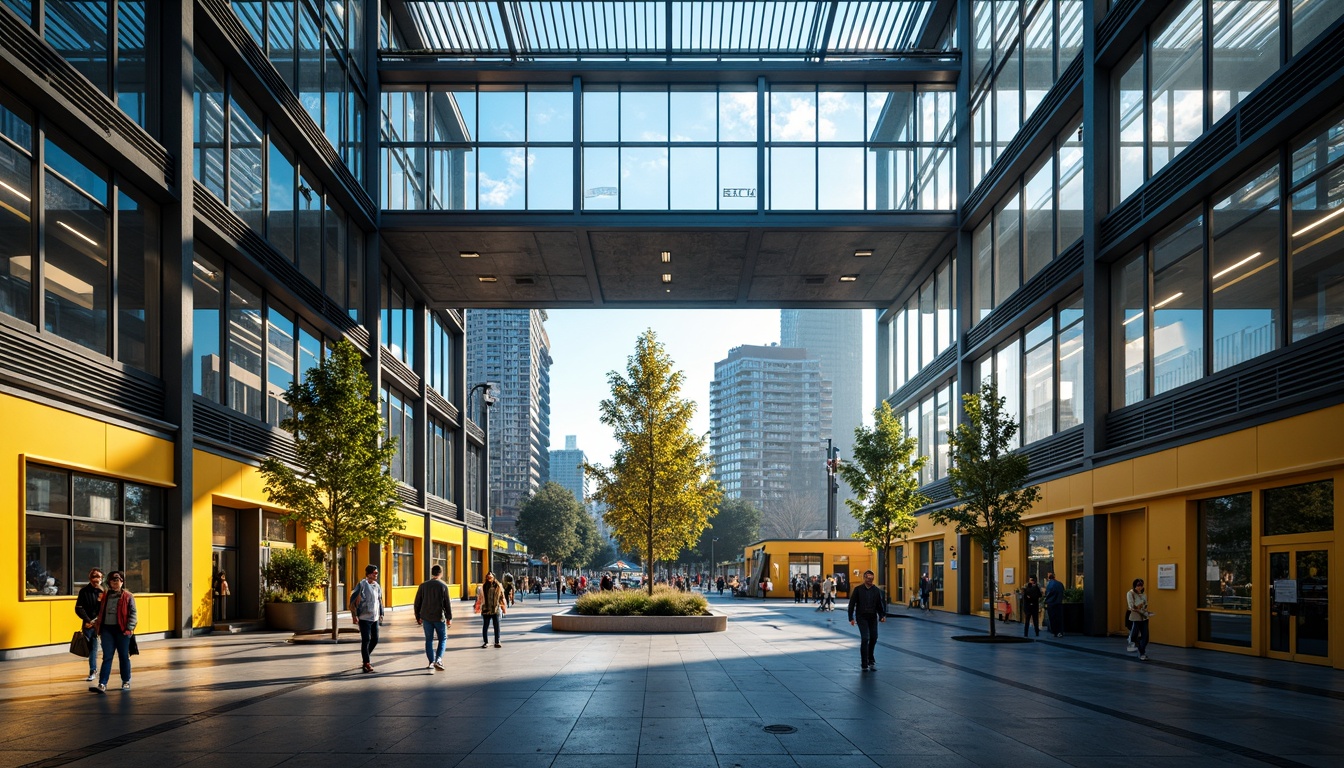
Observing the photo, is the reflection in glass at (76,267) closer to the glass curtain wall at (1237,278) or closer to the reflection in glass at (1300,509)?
the glass curtain wall at (1237,278)

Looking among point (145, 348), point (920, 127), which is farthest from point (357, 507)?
point (920, 127)

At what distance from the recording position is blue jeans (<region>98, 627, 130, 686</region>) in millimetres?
12359

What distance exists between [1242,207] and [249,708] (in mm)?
18331

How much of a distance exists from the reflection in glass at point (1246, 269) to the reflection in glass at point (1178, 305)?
594 mm

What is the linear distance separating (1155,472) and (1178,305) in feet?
11.4

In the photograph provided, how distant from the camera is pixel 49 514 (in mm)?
17312

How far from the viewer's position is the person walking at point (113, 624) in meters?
12.4

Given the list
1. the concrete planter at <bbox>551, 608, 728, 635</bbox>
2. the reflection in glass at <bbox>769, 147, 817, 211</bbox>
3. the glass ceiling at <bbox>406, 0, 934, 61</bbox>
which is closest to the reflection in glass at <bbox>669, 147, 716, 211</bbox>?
the reflection in glass at <bbox>769, 147, 817, 211</bbox>

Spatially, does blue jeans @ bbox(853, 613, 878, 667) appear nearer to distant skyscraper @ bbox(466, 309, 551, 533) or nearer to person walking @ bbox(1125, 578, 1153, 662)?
person walking @ bbox(1125, 578, 1153, 662)

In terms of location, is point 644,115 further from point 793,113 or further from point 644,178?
point 793,113

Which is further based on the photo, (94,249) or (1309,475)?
(94,249)

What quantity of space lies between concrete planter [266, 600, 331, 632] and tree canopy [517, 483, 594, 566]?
66669mm

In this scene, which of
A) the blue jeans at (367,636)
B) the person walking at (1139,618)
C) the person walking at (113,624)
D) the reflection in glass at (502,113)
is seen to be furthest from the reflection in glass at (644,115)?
the person walking at (113,624)

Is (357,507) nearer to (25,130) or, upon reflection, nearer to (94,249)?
(94,249)
